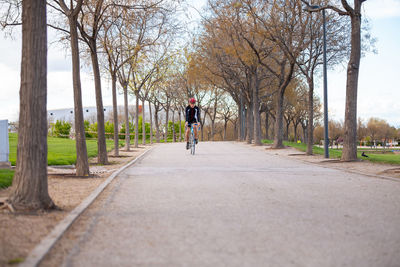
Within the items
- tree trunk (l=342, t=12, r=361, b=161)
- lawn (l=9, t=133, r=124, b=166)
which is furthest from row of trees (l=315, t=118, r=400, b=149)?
tree trunk (l=342, t=12, r=361, b=161)

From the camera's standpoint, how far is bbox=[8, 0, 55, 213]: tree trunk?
6.21m

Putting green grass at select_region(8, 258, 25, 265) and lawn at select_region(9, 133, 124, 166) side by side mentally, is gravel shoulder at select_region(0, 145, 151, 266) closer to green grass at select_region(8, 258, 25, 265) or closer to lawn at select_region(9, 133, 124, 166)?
green grass at select_region(8, 258, 25, 265)

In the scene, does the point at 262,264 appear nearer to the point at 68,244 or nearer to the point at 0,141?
the point at 68,244

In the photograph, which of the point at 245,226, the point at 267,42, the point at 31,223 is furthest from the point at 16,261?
the point at 267,42

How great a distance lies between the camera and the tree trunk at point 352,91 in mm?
15422

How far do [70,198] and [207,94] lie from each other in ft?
160

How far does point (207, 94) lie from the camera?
2191 inches

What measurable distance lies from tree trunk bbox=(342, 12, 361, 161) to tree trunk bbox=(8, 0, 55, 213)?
469 inches

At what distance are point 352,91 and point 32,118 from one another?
12201 millimetres

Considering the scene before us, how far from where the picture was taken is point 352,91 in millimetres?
15422

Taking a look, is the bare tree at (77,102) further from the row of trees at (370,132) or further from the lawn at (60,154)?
the row of trees at (370,132)

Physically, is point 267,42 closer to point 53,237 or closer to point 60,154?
point 60,154

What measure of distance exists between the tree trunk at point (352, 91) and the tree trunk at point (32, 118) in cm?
1192

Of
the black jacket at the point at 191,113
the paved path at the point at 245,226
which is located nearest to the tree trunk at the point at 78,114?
the paved path at the point at 245,226
